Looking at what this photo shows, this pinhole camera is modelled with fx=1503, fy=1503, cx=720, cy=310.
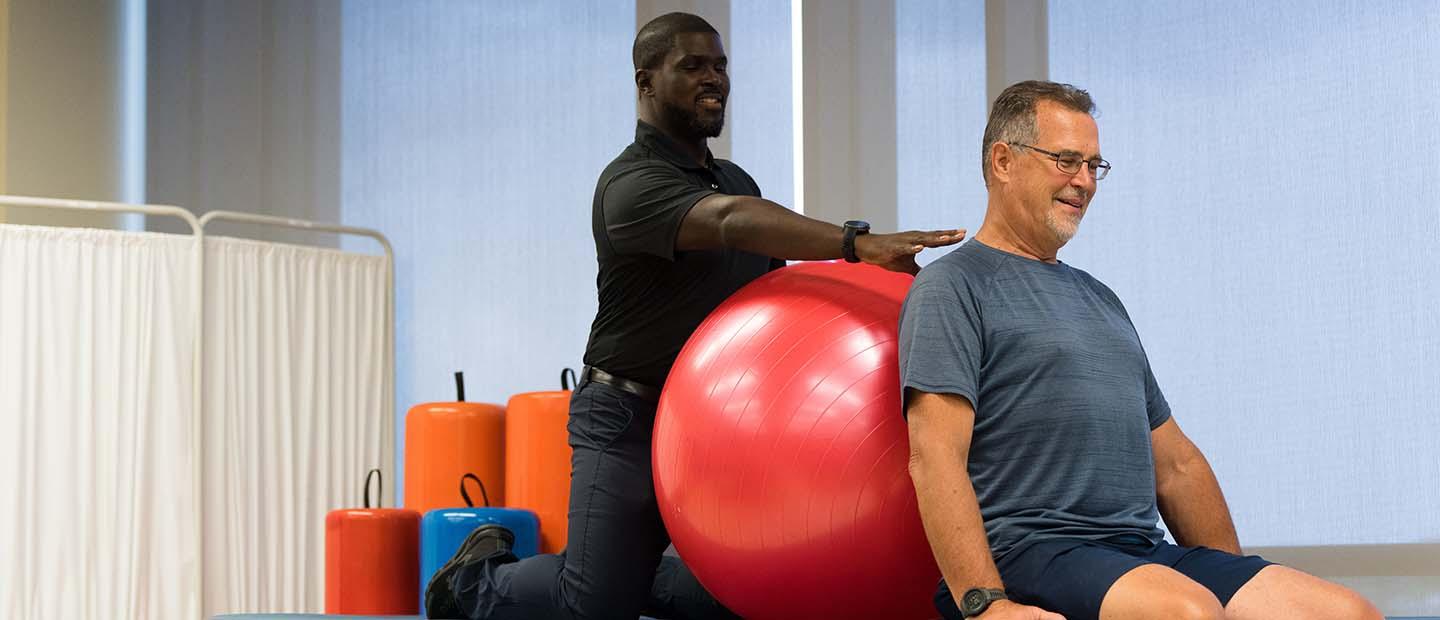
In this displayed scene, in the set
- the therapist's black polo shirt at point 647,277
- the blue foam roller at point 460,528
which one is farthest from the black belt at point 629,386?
the blue foam roller at point 460,528

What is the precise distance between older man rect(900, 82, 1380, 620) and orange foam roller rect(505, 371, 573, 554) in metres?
1.56

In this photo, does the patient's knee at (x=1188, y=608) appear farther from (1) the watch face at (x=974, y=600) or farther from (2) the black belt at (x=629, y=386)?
(2) the black belt at (x=629, y=386)

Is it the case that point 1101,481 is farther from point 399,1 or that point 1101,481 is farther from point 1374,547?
point 399,1

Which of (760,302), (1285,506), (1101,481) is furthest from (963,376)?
(1285,506)

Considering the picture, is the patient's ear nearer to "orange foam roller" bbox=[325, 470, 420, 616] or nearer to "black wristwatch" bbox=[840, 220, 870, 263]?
"black wristwatch" bbox=[840, 220, 870, 263]

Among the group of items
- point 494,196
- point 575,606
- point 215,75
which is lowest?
point 575,606

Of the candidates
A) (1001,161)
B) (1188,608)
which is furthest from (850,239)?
(1188,608)

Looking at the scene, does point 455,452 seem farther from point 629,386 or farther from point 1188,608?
point 1188,608

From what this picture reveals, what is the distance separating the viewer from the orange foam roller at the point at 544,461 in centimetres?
352

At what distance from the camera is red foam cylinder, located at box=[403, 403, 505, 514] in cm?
375

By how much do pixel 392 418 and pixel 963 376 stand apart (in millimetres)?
2701

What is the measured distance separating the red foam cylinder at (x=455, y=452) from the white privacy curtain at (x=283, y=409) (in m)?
0.55

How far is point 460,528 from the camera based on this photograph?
334 cm

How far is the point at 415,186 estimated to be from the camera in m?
4.88
